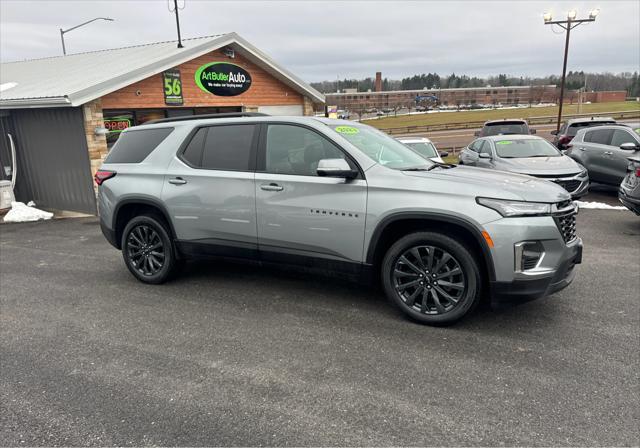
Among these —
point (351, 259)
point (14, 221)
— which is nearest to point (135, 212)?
point (351, 259)

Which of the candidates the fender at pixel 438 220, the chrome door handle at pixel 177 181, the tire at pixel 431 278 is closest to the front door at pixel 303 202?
the fender at pixel 438 220

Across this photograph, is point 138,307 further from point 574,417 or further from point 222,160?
point 574,417

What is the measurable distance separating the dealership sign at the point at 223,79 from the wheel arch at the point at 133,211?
877 cm

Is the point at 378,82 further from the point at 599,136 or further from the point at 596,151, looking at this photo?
the point at 596,151

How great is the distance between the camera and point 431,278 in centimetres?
403

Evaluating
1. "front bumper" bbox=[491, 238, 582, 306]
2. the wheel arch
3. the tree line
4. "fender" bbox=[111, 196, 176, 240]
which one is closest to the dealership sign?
the wheel arch

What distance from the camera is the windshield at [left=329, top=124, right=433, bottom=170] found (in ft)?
14.7

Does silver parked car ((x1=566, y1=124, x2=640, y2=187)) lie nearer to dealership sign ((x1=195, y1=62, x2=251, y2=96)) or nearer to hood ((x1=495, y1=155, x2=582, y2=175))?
hood ((x1=495, y1=155, x2=582, y2=175))

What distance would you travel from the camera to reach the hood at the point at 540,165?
9219 millimetres

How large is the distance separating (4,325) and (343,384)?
3437 millimetres

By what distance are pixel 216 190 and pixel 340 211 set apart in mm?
1455

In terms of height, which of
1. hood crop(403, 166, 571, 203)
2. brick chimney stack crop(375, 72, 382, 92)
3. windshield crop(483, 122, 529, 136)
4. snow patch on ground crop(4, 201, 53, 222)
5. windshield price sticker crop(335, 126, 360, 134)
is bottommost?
snow patch on ground crop(4, 201, 53, 222)

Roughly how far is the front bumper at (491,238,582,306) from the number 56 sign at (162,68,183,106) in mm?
11200

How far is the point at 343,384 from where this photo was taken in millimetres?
3258
